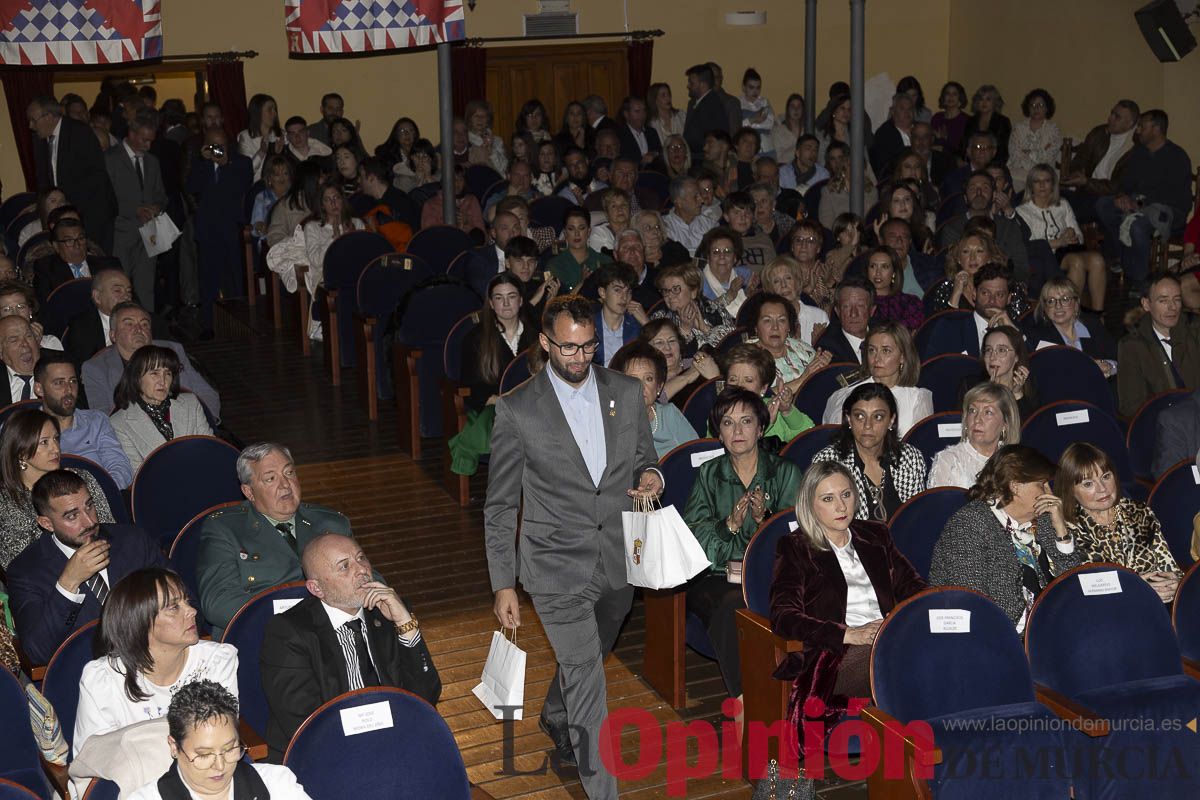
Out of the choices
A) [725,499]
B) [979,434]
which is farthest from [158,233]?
[979,434]

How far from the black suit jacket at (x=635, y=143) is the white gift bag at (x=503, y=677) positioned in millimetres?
10283

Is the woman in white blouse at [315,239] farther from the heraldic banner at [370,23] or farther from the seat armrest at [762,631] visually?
the seat armrest at [762,631]

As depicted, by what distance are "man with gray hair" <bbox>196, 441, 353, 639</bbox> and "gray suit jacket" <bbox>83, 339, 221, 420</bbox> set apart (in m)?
2.01

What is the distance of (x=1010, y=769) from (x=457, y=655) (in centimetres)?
248

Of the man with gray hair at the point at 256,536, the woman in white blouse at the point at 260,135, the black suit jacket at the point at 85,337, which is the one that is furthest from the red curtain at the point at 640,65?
the man with gray hair at the point at 256,536

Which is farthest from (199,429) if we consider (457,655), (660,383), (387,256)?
(387,256)

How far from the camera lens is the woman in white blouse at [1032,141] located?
14.0 metres

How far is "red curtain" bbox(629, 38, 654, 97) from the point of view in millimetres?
16125

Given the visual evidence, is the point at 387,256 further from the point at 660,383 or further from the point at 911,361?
the point at 911,361

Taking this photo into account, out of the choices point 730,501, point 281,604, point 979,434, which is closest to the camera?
point 281,604

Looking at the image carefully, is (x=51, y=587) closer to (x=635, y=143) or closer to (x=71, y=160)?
(x=71, y=160)

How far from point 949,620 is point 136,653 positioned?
229 cm

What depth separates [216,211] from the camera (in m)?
11.5

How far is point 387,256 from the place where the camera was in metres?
8.80
